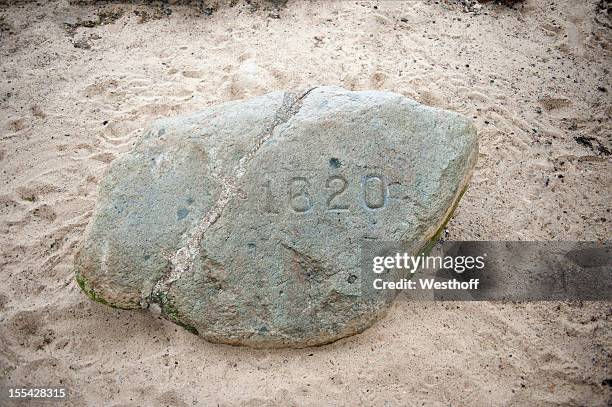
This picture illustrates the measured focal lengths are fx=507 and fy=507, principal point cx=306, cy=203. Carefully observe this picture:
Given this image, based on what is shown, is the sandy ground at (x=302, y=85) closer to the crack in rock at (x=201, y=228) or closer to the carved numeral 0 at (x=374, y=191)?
the crack in rock at (x=201, y=228)

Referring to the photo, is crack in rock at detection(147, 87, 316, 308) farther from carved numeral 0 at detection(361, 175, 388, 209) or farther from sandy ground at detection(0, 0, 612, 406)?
carved numeral 0 at detection(361, 175, 388, 209)

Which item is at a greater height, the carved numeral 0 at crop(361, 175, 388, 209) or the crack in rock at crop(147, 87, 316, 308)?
the carved numeral 0 at crop(361, 175, 388, 209)

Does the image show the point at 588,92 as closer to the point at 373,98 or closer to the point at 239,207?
the point at 373,98

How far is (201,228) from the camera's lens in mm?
2635

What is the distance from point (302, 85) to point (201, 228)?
1864mm

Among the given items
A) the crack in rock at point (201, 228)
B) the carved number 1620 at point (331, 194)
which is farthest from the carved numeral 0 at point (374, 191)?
the crack in rock at point (201, 228)

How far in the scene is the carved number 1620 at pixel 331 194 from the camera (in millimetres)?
2637

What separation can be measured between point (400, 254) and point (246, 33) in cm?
295

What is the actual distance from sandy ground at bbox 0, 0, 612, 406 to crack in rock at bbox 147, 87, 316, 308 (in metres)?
0.32

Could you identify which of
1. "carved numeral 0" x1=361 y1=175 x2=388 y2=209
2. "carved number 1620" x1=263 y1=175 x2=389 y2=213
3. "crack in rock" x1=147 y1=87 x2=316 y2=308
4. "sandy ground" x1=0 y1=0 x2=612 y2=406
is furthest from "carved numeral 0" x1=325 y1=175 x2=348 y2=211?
"sandy ground" x1=0 y1=0 x2=612 y2=406

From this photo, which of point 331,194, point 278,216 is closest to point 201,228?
point 278,216

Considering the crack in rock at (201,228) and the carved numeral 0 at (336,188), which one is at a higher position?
the carved numeral 0 at (336,188)

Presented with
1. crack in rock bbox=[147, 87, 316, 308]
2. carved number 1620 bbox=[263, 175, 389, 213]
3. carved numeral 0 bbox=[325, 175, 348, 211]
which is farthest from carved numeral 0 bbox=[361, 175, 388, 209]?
crack in rock bbox=[147, 87, 316, 308]

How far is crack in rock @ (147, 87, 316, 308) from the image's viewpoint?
8.50ft
